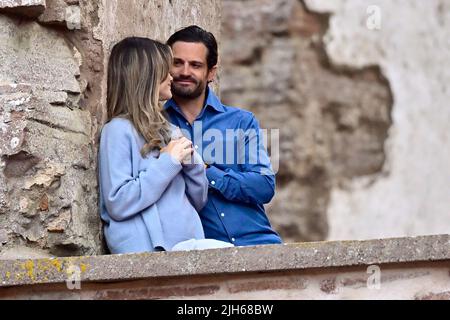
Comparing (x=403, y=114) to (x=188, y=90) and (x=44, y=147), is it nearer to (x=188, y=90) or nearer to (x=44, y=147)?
(x=188, y=90)

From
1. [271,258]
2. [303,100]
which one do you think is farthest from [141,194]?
[303,100]

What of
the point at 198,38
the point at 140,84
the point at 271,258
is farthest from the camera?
the point at 198,38

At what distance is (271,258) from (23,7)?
4.16 feet

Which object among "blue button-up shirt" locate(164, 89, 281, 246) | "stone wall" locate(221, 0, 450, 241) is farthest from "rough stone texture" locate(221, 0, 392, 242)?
"blue button-up shirt" locate(164, 89, 281, 246)

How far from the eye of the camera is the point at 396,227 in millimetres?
12734

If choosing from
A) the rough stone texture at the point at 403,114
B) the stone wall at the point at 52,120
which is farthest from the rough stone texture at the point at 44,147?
the rough stone texture at the point at 403,114

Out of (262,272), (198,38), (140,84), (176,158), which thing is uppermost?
(198,38)

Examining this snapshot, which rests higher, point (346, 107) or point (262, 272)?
point (346, 107)

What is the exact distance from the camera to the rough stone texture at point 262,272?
6.95m

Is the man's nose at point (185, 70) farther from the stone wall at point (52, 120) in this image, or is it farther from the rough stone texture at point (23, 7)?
the rough stone texture at point (23, 7)

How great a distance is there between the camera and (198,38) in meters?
8.09

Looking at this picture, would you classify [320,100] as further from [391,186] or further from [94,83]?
[94,83]

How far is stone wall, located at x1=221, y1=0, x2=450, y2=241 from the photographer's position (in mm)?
12852

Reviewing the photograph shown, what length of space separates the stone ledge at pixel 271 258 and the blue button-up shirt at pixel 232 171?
0.87 metres
